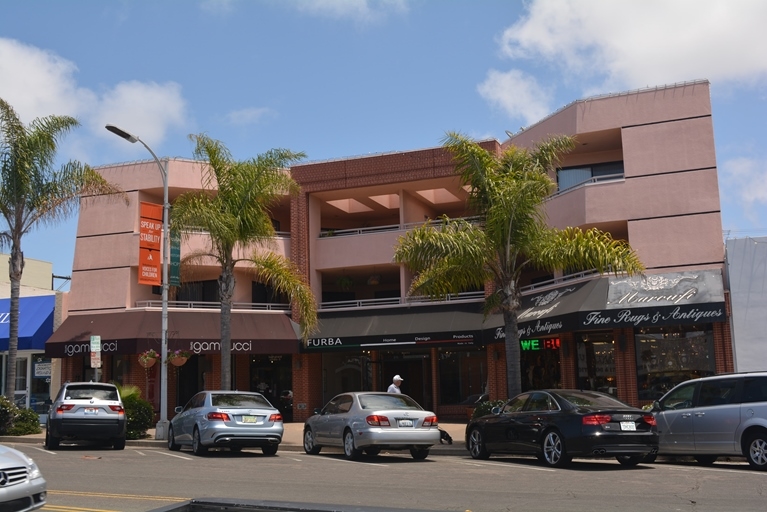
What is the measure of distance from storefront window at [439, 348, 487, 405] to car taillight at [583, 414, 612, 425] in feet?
52.3

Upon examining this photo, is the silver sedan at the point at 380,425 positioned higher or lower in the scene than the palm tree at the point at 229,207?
lower

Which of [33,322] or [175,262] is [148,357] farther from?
[33,322]

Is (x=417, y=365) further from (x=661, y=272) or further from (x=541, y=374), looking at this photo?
(x=661, y=272)

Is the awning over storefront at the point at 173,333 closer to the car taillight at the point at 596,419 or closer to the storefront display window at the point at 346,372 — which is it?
the storefront display window at the point at 346,372

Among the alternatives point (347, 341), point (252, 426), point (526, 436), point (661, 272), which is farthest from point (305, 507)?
point (347, 341)

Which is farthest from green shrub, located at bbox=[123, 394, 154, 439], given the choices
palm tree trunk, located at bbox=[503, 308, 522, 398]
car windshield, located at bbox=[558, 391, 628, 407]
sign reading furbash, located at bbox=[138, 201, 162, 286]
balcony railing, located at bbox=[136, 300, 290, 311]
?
car windshield, located at bbox=[558, 391, 628, 407]

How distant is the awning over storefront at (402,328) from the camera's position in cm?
2905

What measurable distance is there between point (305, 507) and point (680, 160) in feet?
78.6

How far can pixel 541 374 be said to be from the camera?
29078 millimetres

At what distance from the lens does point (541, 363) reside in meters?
29.0

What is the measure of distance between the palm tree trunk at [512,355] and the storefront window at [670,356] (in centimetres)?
632

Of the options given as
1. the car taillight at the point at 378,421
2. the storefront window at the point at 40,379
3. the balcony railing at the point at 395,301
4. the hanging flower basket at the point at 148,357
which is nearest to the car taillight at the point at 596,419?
the car taillight at the point at 378,421

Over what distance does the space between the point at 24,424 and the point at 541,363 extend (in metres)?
16.5

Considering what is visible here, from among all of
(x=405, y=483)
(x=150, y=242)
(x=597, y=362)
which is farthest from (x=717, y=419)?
(x=150, y=242)
